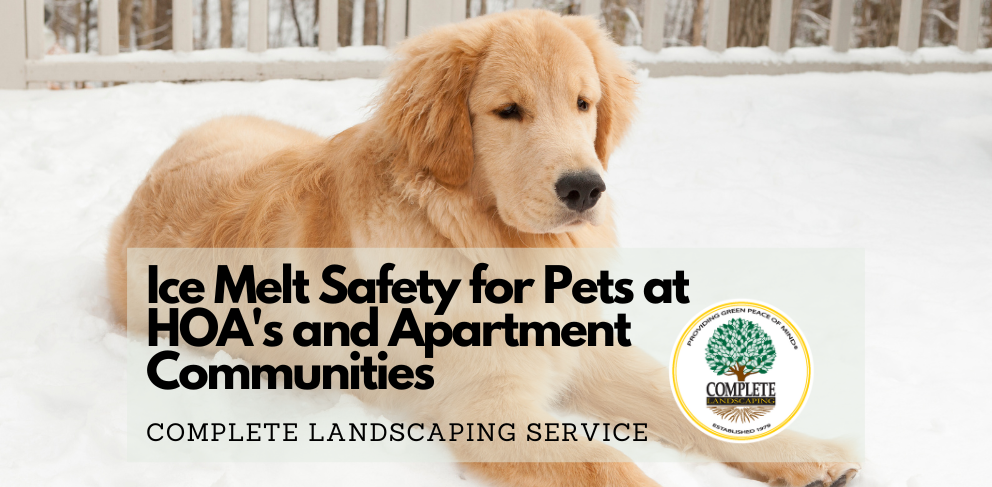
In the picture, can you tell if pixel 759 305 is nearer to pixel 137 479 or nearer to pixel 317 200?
pixel 317 200

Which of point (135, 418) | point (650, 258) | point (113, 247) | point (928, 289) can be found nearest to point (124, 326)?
point (113, 247)

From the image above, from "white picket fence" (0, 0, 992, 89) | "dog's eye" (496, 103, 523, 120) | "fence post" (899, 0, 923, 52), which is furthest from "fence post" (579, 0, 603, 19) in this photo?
"dog's eye" (496, 103, 523, 120)

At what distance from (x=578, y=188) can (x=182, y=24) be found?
5.04m

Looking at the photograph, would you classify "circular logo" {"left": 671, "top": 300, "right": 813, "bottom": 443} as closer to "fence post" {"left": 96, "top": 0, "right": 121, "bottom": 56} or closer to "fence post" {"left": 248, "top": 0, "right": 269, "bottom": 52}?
"fence post" {"left": 248, "top": 0, "right": 269, "bottom": 52}

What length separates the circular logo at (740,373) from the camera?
2478 mm

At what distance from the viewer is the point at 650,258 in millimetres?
3879

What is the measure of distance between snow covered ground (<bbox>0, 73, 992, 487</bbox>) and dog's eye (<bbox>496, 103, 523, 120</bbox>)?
1.10 m

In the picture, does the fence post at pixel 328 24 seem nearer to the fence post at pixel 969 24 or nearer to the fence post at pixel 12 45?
the fence post at pixel 12 45

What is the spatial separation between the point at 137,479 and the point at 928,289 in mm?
3354

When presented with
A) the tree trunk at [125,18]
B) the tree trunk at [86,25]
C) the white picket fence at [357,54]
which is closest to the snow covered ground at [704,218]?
the white picket fence at [357,54]

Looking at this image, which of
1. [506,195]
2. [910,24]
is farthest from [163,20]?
[506,195]

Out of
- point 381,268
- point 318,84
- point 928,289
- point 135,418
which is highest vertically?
point 318,84

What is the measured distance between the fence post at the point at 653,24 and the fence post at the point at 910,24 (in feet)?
7.05

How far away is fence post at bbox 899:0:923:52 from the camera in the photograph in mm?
6551
